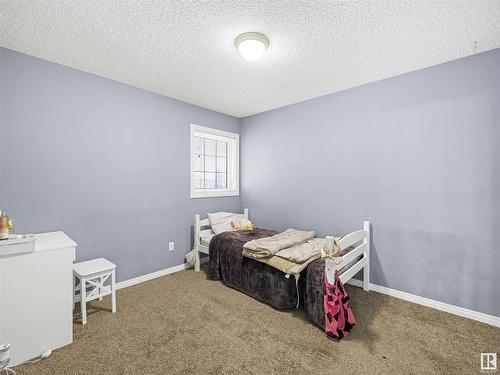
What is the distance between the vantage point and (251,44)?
200 cm

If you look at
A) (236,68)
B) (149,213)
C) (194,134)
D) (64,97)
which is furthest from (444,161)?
(64,97)

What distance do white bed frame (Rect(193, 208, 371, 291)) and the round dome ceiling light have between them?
1825 millimetres

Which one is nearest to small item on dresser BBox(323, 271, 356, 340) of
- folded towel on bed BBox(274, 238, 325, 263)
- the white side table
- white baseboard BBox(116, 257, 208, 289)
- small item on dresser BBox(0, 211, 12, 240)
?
folded towel on bed BBox(274, 238, 325, 263)

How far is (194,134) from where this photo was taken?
12.2ft

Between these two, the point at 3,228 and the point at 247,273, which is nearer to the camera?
the point at 3,228

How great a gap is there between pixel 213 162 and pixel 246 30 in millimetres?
2495

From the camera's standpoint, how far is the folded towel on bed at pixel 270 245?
101 inches

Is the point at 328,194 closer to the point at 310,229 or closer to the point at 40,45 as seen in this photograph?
the point at 310,229

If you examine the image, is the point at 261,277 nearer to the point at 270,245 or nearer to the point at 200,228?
the point at 270,245

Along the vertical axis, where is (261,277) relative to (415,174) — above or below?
below

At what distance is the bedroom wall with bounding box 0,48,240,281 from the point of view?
2.25m

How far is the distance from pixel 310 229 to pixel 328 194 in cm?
58

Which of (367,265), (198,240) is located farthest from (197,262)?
(367,265)

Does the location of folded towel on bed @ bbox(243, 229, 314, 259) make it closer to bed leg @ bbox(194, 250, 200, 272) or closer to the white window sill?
bed leg @ bbox(194, 250, 200, 272)
